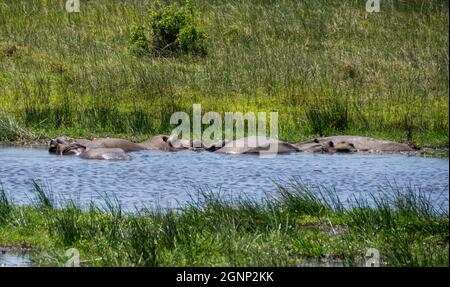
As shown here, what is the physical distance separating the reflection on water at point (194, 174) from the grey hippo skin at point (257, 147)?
0.23 m

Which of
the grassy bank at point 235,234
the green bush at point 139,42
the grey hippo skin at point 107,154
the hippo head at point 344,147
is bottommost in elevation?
the hippo head at point 344,147

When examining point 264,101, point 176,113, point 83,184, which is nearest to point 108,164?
point 83,184

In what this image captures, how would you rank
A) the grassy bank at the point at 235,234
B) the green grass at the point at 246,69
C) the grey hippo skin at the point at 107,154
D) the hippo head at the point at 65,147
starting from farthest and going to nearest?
the green grass at the point at 246,69, the hippo head at the point at 65,147, the grey hippo skin at the point at 107,154, the grassy bank at the point at 235,234

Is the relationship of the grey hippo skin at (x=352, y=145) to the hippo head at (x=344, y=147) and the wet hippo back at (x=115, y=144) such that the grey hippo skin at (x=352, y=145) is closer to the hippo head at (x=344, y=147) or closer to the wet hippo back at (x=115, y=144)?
the hippo head at (x=344, y=147)

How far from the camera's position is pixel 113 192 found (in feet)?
43.2

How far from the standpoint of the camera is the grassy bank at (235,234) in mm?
9367

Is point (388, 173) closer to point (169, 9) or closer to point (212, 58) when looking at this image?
point (212, 58)

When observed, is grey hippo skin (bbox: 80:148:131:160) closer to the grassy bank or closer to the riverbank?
the riverbank

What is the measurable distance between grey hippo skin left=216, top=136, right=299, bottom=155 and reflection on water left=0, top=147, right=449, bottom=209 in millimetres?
230

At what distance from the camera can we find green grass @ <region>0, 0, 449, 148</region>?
18.9 metres

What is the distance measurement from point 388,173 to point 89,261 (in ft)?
21.0

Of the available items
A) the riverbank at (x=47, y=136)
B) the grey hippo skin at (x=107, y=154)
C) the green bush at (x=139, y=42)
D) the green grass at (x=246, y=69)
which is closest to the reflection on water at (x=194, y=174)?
the grey hippo skin at (x=107, y=154)

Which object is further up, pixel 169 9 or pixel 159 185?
pixel 169 9
